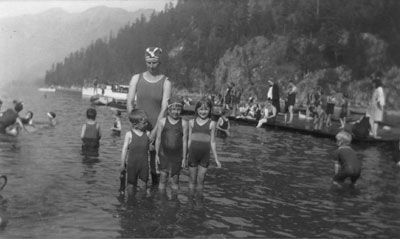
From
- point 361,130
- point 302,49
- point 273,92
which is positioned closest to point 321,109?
point 273,92

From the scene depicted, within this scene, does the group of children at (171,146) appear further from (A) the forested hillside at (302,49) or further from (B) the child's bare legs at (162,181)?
(A) the forested hillside at (302,49)

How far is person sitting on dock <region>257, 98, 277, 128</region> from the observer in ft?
85.5

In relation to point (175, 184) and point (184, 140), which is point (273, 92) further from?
point (184, 140)

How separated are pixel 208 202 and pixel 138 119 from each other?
2.04 metres

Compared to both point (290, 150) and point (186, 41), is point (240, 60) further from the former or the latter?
point (290, 150)

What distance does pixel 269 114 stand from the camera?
29.7 m

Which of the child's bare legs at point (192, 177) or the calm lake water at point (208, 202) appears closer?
the calm lake water at point (208, 202)

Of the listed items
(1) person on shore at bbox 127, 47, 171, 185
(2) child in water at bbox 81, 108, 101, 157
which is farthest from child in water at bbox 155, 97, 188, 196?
(2) child in water at bbox 81, 108, 101, 157

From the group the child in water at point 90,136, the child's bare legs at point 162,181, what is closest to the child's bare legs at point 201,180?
the child's bare legs at point 162,181

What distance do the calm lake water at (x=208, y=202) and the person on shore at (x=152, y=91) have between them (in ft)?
5.06

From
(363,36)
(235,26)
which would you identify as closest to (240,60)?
(235,26)

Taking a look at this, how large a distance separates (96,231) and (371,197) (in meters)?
6.13

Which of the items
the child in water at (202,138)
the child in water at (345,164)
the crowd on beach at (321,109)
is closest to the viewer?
the child in water at (202,138)

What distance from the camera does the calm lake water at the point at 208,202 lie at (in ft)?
20.8
